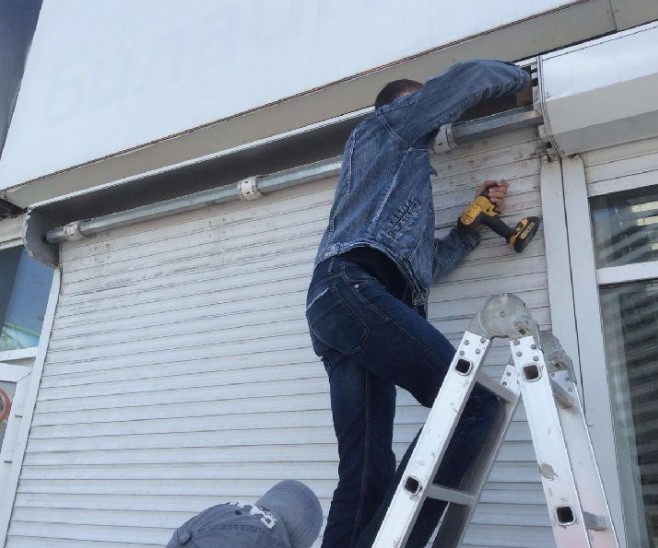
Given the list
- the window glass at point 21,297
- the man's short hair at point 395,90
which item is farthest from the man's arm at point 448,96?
the window glass at point 21,297

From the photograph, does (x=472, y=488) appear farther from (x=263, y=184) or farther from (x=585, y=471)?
(x=263, y=184)

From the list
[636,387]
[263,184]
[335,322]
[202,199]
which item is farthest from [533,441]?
[202,199]

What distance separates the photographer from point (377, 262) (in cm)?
229

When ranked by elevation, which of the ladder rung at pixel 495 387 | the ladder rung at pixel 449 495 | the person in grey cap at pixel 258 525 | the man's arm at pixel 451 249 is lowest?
the person in grey cap at pixel 258 525

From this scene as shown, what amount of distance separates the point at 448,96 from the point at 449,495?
1375 millimetres

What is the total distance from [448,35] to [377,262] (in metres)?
1.34

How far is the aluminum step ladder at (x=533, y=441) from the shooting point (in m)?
1.61

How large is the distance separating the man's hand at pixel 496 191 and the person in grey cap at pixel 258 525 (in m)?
1.57

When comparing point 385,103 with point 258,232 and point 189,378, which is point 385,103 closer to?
point 258,232

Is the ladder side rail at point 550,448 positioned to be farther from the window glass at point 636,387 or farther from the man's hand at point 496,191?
the man's hand at point 496,191

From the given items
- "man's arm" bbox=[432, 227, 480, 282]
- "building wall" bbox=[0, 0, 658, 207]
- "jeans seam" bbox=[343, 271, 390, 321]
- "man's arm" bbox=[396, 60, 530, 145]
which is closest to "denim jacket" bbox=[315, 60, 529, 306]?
"man's arm" bbox=[396, 60, 530, 145]

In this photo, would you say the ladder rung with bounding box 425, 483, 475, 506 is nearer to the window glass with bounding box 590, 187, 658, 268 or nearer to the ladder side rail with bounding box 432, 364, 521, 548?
the ladder side rail with bounding box 432, 364, 521, 548

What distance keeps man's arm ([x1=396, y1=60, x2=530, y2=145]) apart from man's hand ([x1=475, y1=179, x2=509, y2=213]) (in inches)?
20.4

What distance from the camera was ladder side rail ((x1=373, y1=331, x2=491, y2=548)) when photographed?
166 cm
